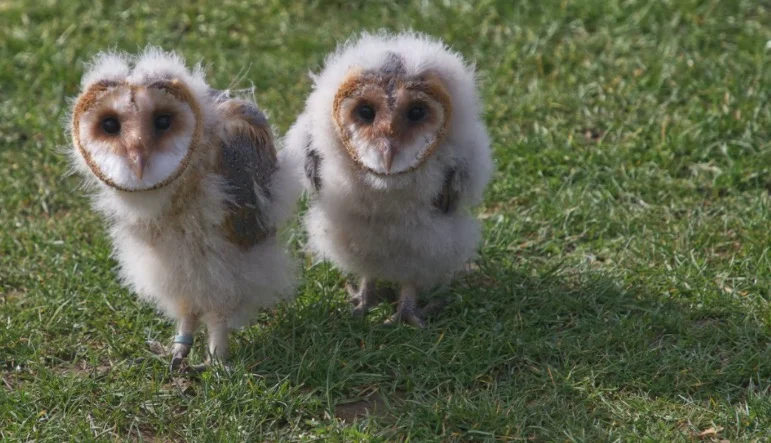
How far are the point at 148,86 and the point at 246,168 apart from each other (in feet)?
1.72

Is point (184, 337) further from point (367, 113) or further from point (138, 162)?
point (367, 113)

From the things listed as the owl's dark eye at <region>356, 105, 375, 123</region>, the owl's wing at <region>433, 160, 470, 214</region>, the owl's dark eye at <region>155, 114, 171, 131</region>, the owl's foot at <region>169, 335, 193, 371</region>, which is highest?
the owl's dark eye at <region>155, 114, 171, 131</region>

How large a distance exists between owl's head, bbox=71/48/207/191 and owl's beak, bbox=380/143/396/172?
76 cm

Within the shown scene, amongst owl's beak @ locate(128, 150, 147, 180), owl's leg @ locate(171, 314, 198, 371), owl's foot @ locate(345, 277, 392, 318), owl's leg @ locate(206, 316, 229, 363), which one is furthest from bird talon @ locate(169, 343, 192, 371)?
owl's beak @ locate(128, 150, 147, 180)

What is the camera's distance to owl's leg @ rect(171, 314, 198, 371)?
183 inches

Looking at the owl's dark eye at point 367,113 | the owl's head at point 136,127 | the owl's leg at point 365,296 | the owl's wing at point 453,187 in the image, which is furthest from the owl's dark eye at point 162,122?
the owl's leg at point 365,296

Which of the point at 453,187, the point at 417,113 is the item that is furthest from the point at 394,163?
the point at 453,187

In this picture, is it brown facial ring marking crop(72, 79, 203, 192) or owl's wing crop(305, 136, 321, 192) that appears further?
owl's wing crop(305, 136, 321, 192)

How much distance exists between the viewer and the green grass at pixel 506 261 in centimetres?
432

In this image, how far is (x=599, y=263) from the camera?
5.44m

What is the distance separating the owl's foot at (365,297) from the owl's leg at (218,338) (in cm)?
69

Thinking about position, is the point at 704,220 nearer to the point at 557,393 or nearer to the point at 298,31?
the point at 557,393

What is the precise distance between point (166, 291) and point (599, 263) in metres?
2.21

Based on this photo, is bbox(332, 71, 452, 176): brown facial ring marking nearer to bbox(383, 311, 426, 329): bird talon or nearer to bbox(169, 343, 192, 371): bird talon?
bbox(383, 311, 426, 329): bird talon
